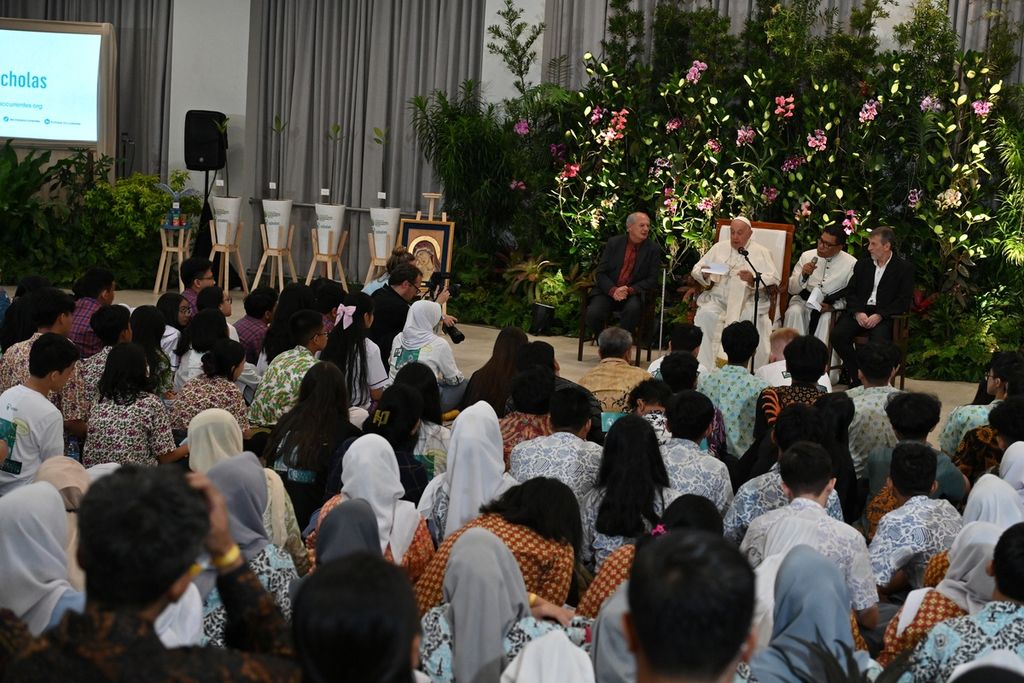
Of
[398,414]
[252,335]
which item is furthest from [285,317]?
[398,414]

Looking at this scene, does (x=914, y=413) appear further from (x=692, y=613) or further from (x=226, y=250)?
(x=226, y=250)

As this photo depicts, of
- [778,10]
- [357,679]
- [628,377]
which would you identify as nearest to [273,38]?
[778,10]

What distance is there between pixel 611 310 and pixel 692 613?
25.4 ft

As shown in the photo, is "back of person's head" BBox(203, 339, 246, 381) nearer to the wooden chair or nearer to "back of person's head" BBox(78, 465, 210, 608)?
"back of person's head" BBox(78, 465, 210, 608)

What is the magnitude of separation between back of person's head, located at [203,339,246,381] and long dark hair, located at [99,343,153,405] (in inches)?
22.1

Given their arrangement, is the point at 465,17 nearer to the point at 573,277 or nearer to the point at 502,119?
the point at 502,119

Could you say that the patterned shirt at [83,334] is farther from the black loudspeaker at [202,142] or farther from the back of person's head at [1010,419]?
the black loudspeaker at [202,142]

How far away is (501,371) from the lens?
19.1ft

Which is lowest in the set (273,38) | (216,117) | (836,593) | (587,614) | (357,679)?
(587,614)

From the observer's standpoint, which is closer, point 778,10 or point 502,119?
point 778,10

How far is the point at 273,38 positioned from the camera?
1291 cm

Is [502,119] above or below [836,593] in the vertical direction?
above

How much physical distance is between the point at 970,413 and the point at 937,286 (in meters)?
4.61

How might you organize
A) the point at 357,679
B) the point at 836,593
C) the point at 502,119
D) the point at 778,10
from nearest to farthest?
1. the point at 357,679
2. the point at 836,593
3. the point at 778,10
4. the point at 502,119
